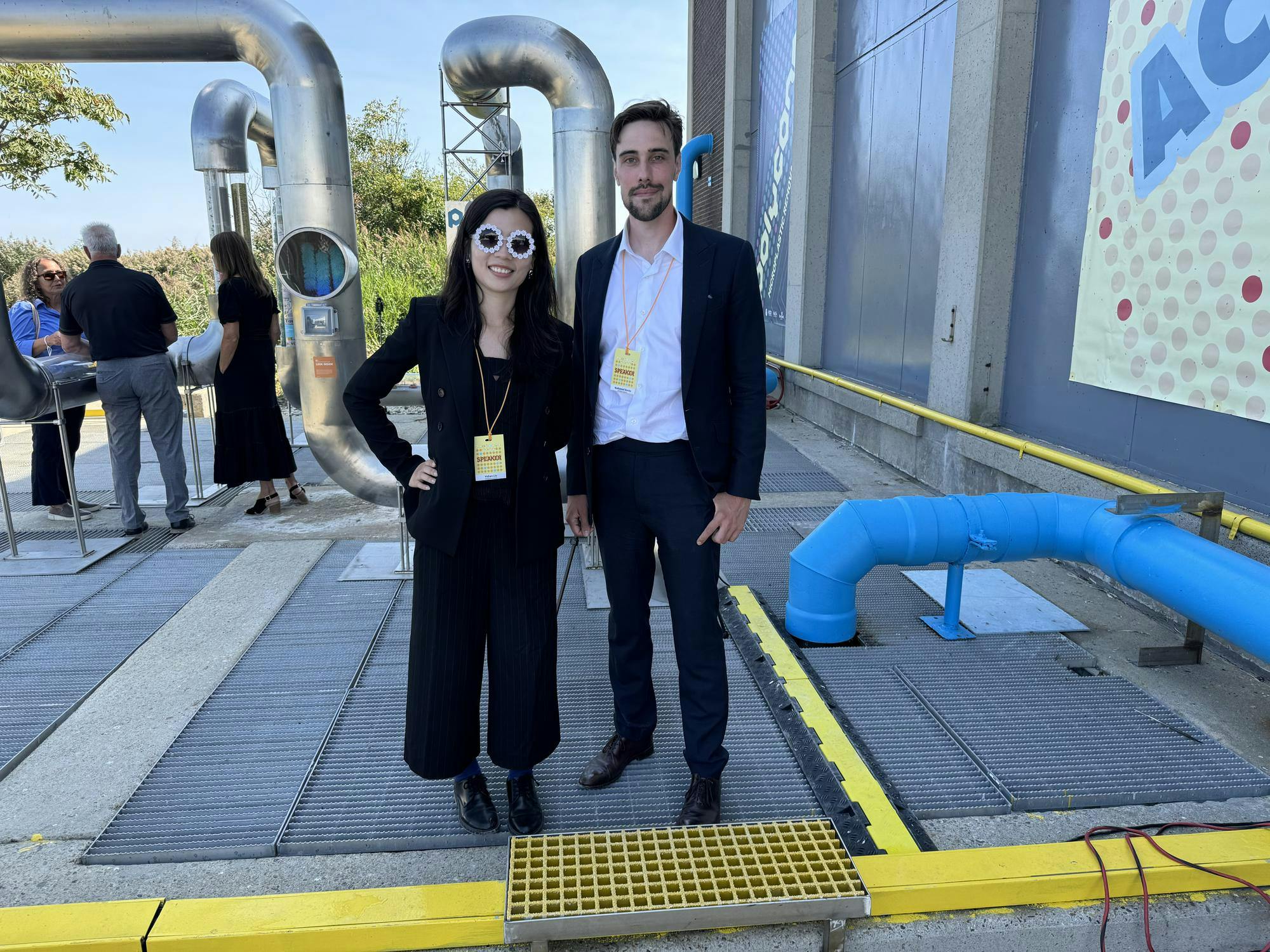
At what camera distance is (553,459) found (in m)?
2.61

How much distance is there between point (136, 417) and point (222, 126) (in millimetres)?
4602

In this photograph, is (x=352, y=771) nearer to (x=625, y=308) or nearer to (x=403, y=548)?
(x=625, y=308)

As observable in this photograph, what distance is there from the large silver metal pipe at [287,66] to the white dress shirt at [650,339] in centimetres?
314

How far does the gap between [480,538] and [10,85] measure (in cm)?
1868

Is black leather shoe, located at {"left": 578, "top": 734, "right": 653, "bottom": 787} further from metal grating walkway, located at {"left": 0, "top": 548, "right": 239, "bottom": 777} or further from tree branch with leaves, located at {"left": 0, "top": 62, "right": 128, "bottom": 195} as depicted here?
tree branch with leaves, located at {"left": 0, "top": 62, "right": 128, "bottom": 195}

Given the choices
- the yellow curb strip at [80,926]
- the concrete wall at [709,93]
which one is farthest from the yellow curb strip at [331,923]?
the concrete wall at [709,93]

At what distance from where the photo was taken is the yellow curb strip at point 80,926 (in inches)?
78.7

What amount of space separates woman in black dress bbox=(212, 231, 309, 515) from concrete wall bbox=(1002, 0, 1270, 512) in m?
5.44

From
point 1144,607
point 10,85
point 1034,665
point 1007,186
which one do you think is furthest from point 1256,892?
point 10,85

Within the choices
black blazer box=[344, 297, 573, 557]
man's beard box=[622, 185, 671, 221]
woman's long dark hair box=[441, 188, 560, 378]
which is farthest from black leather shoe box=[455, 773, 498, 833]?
man's beard box=[622, 185, 671, 221]

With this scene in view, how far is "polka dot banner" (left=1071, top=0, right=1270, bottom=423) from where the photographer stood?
3.66 metres

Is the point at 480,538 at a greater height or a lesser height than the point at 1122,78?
lesser

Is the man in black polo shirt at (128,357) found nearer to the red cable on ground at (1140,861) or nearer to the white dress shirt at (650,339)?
the white dress shirt at (650,339)

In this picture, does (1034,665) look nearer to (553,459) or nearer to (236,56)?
(553,459)
